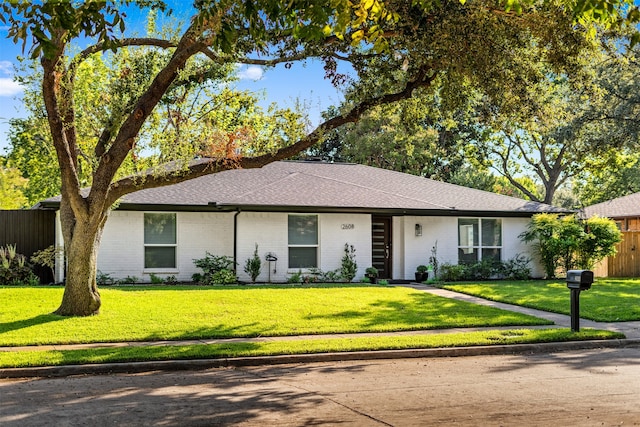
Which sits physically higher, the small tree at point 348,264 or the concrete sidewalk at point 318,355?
the small tree at point 348,264

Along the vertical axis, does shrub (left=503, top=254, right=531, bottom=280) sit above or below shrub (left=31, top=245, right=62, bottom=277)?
below

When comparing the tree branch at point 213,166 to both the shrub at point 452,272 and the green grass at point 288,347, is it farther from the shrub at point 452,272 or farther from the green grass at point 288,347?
the shrub at point 452,272

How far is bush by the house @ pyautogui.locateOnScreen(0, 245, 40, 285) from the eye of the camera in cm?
1972

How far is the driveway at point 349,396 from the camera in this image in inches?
269

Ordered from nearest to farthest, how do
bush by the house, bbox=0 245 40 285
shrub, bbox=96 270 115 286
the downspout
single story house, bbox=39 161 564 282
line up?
bush by the house, bbox=0 245 40 285 < shrub, bbox=96 270 115 286 < single story house, bbox=39 161 564 282 < the downspout

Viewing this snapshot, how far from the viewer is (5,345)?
11.0 meters

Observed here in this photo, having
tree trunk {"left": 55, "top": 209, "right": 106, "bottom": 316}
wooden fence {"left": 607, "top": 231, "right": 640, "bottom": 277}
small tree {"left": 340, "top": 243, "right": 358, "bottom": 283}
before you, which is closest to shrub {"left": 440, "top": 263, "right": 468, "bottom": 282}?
small tree {"left": 340, "top": 243, "right": 358, "bottom": 283}

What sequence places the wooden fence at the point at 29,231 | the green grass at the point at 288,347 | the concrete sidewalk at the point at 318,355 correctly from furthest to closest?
the wooden fence at the point at 29,231 → the green grass at the point at 288,347 → the concrete sidewalk at the point at 318,355

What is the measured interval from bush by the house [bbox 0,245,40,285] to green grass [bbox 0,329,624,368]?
10.4 m

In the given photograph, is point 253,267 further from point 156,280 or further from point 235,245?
point 156,280

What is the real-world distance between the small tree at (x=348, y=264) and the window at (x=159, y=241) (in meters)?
5.62

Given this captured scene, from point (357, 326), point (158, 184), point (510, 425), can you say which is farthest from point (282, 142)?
point (510, 425)

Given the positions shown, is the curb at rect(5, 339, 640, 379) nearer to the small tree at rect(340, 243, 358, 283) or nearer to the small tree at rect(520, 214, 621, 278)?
the small tree at rect(340, 243, 358, 283)

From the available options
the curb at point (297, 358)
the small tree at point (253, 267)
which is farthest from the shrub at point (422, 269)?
the curb at point (297, 358)
